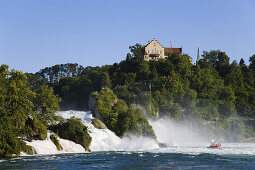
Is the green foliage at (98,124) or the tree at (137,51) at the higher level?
the tree at (137,51)

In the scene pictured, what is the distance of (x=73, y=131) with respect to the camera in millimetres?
47219

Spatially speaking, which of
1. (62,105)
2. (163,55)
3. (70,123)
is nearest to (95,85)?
(62,105)

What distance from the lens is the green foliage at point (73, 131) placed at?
47250 millimetres

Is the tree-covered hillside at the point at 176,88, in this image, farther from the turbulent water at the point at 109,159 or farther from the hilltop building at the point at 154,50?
the turbulent water at the point at 109,159

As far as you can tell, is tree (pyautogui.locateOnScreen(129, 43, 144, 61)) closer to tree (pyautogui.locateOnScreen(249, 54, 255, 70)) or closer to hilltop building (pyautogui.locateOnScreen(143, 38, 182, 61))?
hilltop building (pyautogui.locateOnScreen(143, 38, 182, 61))

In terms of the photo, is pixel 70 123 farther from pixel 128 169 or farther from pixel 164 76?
pixel 164 76

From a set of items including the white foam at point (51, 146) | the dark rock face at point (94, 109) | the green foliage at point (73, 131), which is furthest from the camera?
the dark rock face at point (94, 109)

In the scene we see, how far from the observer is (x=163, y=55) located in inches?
4705

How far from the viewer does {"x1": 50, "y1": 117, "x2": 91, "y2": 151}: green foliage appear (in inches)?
1860

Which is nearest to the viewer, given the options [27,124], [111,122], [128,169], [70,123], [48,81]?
[128,169]

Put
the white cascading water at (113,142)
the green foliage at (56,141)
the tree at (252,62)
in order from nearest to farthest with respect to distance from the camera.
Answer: the green foliage at (56,141)
the white cascading water at (113,142)
the tree at (252,62)

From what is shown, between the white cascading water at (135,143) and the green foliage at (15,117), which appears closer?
the green foliage at (15,117)

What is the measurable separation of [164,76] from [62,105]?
3649 centimetres

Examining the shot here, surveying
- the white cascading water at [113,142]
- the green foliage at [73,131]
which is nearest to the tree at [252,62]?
the white cascading water at [113,142]
